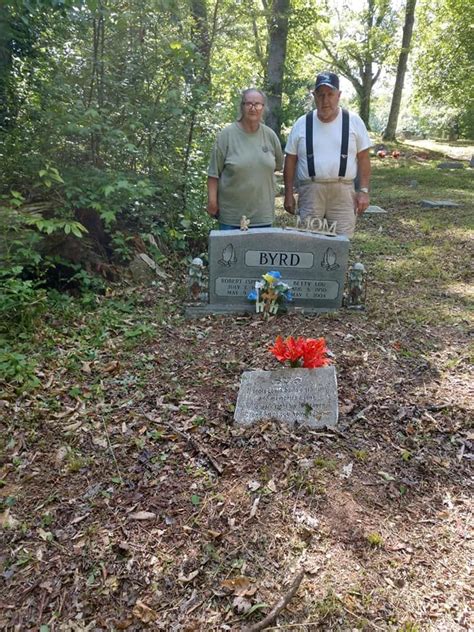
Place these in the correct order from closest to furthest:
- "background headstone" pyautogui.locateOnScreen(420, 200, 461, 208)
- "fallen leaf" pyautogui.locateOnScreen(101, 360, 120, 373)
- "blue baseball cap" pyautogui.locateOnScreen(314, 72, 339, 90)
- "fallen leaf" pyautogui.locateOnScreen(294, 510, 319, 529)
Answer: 1. "fallen leaf" pyautogui.locateOnScreen(294, 510, 319, 529)
2. "fallen leaf" pyautogui.locateOnScreen(101, 360, 120, 373)
3. "blue baseball cap" pyautogui.locateOnScreen(314, 72, 339, 90)
4. "background headstone" pyautogui.locateOnScreen(420, 200, 461, 208)

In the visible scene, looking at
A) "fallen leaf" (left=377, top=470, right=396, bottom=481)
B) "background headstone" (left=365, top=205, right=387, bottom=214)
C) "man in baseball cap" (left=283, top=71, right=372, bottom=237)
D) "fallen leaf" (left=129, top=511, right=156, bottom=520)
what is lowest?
"fallen leaf" (left=129, top=511, right=156, bottom=520)

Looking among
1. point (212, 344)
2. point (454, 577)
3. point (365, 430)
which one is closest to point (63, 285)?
point (212, 344)

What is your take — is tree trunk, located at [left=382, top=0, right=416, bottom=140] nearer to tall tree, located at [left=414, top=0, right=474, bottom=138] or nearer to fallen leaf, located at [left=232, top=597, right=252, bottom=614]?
tall tree, located at [left=414, top=0, right=474, bottom=138]

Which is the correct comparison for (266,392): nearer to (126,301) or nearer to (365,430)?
(365,430)

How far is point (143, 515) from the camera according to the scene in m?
2.40

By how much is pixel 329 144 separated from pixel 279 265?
1.19 m

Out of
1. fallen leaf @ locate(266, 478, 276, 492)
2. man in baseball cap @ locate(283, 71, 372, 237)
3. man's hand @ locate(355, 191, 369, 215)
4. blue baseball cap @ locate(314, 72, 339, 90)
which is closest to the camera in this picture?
fallen leaf @ locate(266, 478, 276, 492)

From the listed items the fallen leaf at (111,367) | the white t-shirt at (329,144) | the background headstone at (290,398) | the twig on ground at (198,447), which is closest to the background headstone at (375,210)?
the white t-shirt at (329,144)

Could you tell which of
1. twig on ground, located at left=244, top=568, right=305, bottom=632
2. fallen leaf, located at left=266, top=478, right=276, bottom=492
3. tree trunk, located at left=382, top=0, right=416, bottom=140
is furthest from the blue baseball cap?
tree trunk, located at left=382, top=0, right=416, bottom=140

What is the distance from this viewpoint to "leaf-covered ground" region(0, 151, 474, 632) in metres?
1.98

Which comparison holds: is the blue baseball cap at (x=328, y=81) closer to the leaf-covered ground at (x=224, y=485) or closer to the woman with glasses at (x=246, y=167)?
the woman with glasses at (x=246, y=167)

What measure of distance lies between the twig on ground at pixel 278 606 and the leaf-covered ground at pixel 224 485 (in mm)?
23

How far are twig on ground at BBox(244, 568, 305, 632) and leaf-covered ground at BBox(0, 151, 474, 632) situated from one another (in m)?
0.02

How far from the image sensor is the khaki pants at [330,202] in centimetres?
434
